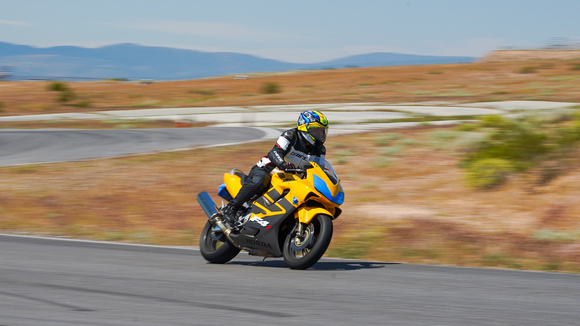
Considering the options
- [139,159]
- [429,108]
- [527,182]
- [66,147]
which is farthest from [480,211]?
[429,108]

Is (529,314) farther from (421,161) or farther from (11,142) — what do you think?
(11,142)

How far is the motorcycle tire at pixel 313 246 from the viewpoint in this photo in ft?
23.5

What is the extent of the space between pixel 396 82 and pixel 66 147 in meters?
35.6

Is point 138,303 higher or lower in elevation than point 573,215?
higher

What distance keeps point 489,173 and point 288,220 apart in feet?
22.7

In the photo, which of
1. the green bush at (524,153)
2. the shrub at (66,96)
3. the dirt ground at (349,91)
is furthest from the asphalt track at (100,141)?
the shrub at (66,96)

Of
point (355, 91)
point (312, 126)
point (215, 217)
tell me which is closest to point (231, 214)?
point (215, 217)

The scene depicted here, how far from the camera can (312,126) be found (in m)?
7.65

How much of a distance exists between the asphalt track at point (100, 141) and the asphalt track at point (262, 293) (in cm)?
1170

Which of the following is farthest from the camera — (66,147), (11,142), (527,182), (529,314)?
(11,142)

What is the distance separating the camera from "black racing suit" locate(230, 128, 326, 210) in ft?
25.1

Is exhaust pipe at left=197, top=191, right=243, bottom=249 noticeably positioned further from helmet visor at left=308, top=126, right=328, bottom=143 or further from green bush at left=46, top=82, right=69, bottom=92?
green bush at left=46, top=82, right=69, bottom=92

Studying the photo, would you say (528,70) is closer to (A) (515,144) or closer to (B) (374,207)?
(A) (515,144)

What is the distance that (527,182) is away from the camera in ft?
43.2
